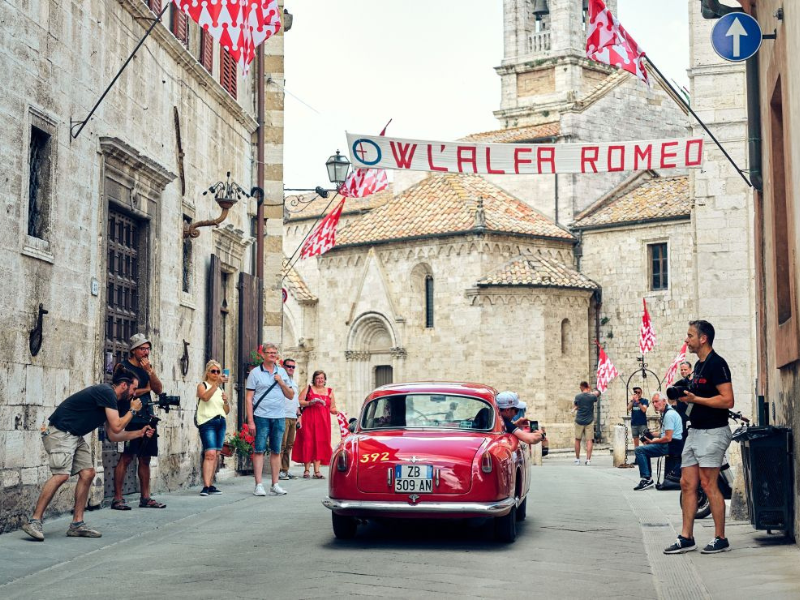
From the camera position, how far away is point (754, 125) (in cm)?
1455

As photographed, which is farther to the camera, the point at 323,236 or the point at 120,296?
the point at 323,236

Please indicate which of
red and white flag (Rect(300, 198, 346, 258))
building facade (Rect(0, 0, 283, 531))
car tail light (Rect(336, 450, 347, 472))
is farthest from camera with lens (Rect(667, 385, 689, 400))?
red and white flag (Rect(300, 198, 346, 258))

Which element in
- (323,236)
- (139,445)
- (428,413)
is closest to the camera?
(428,413)

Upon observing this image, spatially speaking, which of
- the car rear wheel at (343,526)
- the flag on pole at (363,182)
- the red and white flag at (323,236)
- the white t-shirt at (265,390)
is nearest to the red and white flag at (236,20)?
the white t-shirt at (265,390)

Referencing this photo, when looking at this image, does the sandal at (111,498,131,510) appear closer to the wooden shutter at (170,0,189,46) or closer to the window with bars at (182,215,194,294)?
the window with bars at (182,215,194,294)

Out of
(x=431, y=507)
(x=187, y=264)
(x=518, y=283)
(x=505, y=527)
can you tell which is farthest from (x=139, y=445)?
(x=518, y=283)

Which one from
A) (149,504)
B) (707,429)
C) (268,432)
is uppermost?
(707,429)

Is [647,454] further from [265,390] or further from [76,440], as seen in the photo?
[76,440]

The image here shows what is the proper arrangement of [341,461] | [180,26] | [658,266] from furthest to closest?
[658,266] < [180,26] < [341,461]

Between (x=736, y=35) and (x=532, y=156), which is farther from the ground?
(x=736, y=35)

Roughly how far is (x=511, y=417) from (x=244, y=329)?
9.78 metres

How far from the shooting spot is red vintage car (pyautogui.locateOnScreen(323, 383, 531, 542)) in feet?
35.4

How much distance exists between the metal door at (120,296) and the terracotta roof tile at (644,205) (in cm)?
3001

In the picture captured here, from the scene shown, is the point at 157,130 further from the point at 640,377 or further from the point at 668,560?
the point at 640,377
